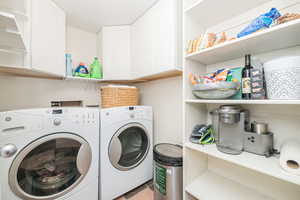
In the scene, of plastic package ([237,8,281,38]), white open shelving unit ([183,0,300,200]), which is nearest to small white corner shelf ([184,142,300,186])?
white open shelving unit ([183,0,300,200])

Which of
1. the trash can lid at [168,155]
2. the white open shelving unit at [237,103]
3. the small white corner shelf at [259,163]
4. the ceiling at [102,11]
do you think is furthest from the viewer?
the ceiling at [102,11]

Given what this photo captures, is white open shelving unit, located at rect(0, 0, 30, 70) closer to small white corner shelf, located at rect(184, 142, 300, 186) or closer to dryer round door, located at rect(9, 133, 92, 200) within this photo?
dryer round door, located at rect(9, 133, 92, 200)

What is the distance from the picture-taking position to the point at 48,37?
1.11 metres

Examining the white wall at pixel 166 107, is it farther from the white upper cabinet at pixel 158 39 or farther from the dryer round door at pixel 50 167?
the dryer round door at pixel 50 167

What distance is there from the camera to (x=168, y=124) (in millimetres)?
1429

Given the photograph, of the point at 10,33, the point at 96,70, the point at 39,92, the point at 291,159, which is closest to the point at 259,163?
the point at 291,159

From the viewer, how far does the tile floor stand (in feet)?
3.99

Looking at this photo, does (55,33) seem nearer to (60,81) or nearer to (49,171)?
(60,81)

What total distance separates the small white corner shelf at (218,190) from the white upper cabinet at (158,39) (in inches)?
38.4

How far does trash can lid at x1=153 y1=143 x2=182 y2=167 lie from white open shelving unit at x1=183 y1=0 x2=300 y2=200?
10 cm

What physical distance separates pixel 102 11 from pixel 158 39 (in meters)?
0.75

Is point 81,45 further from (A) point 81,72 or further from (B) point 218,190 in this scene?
(B) point 218,190

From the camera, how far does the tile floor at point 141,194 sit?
3.99 ft

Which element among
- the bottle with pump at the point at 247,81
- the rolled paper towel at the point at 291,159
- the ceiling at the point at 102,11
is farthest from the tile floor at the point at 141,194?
the ceiling at the point at 102,11
